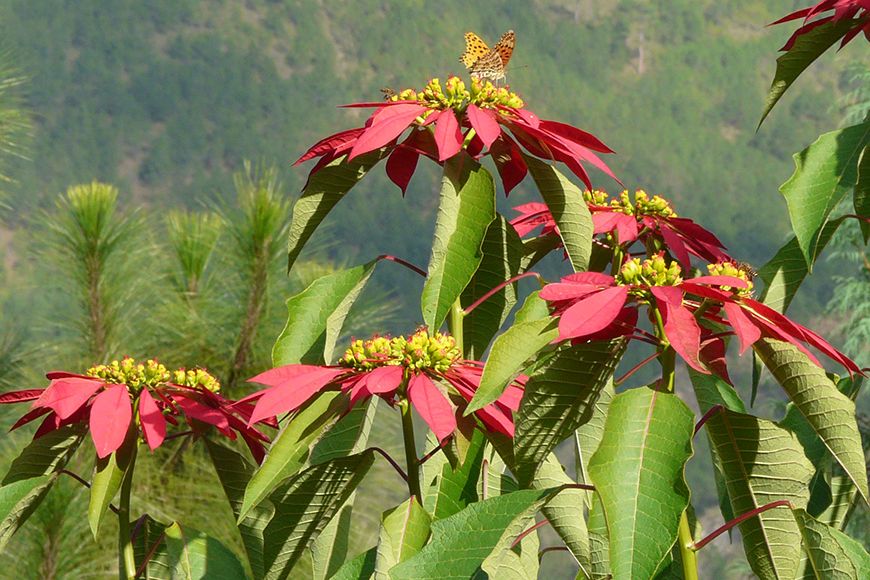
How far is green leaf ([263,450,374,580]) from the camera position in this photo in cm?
79

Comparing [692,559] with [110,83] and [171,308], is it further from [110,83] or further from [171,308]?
[110,83]

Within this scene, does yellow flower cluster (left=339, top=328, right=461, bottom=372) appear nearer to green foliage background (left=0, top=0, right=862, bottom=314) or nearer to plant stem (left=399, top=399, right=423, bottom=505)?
plant stem (left=399, top=399, right=423, bottom=505)

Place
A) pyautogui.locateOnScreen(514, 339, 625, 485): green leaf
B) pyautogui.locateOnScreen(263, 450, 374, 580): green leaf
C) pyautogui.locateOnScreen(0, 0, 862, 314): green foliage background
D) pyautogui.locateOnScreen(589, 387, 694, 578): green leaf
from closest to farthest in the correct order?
pyautogui.locateOnScreen(589, 387, 694, 578): green leaf < pyautogui.locateOnScreen(514, 339, 625, 485): green leaf < pyautogui.locateOnScreen(263, 450, 374, 580): green leaf < pyautogui.locateOnScreen(0, 0, 862, 314): green foliage background

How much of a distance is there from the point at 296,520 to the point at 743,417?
31 centimetres

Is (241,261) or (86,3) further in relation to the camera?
(86,3)

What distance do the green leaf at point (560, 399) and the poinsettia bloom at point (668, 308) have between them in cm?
1

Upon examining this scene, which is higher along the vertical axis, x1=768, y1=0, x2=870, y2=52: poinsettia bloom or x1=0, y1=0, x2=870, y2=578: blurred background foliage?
x1=0, y1=0, x2=870, y2=578: blurred background foliage

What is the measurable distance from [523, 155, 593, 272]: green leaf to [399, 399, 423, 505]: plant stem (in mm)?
169

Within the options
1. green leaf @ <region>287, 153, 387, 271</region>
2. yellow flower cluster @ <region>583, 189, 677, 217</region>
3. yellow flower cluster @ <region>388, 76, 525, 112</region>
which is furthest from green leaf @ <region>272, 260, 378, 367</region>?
yellow flower cluster @ <region>583, 189, 677, 217</region>

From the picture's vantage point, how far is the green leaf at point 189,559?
0.88m

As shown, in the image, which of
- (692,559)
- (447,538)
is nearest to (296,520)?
(447,538)

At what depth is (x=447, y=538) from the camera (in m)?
0.67

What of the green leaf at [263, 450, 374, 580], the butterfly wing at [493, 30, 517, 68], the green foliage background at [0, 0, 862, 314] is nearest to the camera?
the green leaf at [263, 450, 374, 580]

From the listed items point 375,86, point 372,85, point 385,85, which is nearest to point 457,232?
point 385,85
